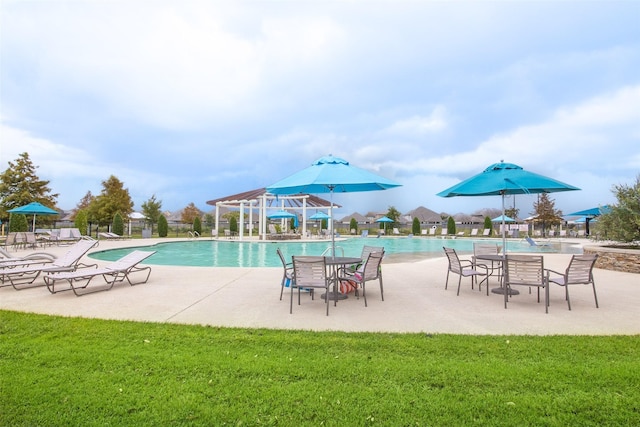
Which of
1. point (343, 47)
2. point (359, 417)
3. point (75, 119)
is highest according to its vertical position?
point (343, 47)

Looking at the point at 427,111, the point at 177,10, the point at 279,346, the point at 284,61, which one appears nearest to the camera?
the point at 279,346

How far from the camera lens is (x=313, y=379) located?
105 inches

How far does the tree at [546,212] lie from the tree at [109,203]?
132 ft

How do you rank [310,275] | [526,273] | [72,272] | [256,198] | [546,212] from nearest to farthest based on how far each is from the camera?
[310,275] < [526,273] < [72,272] < [256,198] < [546,212]

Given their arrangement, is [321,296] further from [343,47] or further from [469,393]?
[343,47]

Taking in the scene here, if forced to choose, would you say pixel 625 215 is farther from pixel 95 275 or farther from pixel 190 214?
pixel 190 214

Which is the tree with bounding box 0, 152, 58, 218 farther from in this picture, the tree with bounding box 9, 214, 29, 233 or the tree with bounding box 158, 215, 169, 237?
the tree with bounding box 158, 215, 169, 237

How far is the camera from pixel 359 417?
2.18 meters

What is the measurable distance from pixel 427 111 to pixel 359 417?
68.4ft

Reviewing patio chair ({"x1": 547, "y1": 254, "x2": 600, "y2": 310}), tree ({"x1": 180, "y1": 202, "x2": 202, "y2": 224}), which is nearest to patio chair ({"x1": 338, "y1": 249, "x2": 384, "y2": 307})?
patio chair ({"x1": 547, "y1": 254, "x2": 600, "y2": 310})

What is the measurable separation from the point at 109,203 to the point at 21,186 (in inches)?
298

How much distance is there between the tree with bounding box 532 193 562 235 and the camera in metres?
34.6

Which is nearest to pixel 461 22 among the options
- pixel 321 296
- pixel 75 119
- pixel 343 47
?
pixel 343 47

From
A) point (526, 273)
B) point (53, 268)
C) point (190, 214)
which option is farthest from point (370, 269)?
point (190, 214)
